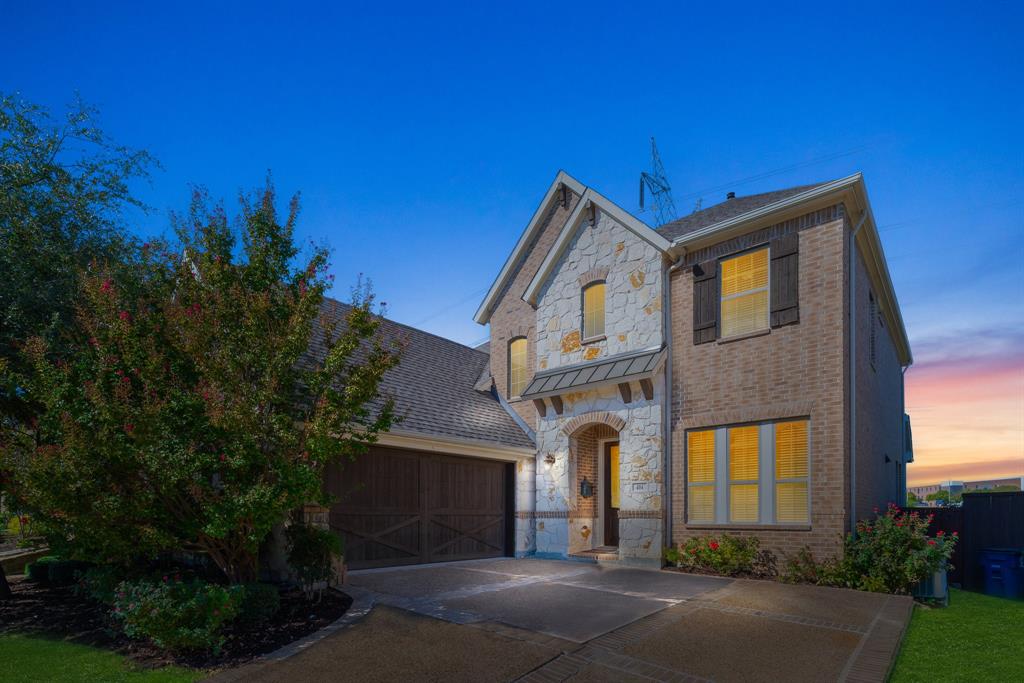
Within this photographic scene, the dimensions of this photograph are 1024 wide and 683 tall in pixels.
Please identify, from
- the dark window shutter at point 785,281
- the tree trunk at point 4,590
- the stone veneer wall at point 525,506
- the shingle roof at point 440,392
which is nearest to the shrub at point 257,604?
the shingle roof at point 440,392

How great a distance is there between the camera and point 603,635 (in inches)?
285

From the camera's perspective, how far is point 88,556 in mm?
8484

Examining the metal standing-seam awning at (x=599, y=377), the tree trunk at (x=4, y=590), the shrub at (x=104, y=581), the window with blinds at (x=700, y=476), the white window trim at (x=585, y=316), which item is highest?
the white window trim at (x=585, y=316)

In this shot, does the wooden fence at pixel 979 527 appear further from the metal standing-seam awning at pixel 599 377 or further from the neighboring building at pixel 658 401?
the metal standing-seam awning at pixel 599 377

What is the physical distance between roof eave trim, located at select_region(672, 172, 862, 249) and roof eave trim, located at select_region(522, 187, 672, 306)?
1.45ft

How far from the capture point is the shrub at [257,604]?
782 centimetres

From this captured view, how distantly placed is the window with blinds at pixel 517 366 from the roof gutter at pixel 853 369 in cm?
801

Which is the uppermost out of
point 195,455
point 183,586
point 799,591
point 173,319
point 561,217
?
point 561,217

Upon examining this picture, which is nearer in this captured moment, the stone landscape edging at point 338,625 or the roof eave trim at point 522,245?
the stone landscape edging at point 338,625

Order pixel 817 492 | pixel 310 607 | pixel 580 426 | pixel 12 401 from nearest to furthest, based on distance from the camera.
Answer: pixel 310 607 → pixel 12 401 → pixel 817 492 → pixel 580 426

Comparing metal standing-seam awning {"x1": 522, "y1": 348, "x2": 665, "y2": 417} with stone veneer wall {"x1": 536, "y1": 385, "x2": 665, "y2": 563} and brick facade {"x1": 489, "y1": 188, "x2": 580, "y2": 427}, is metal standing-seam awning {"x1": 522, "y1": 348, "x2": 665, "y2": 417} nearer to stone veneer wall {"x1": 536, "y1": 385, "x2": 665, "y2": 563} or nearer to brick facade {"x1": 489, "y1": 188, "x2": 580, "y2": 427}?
stone veneer wall {"x1": 536, "y1": 385, "x2": 665, "y2": 563}

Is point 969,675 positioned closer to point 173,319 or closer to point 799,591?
point 799,591

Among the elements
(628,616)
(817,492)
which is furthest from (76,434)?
(817,492)

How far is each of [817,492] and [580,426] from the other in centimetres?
532
